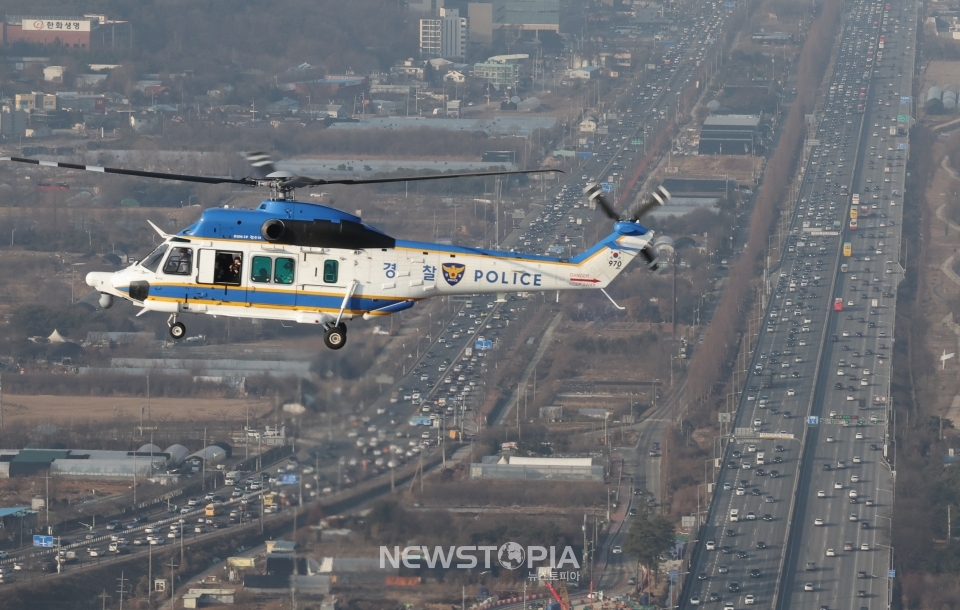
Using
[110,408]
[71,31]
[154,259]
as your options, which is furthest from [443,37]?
[154,259]

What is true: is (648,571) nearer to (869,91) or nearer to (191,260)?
(191,260)

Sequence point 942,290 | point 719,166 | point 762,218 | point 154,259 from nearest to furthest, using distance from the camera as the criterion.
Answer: point 154,259 < point 942,290 < point 762,218 < point 719,166

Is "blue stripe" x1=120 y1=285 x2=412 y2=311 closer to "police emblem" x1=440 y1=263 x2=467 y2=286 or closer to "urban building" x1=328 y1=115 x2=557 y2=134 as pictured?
"police emblem" x1=440 y1=263 x2=467 y2=286

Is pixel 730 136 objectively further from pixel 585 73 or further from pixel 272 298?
pixel 272 298

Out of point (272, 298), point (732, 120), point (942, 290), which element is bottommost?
point (272, 298)

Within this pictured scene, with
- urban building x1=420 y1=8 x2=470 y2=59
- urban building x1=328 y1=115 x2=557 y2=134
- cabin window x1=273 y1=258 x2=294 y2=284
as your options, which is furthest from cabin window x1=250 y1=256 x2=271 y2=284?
urban building x1=420 y1=8 x2=470 y2=59

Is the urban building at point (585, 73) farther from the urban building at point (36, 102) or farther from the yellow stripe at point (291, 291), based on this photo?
the yellow stripe at point (291, 291)
